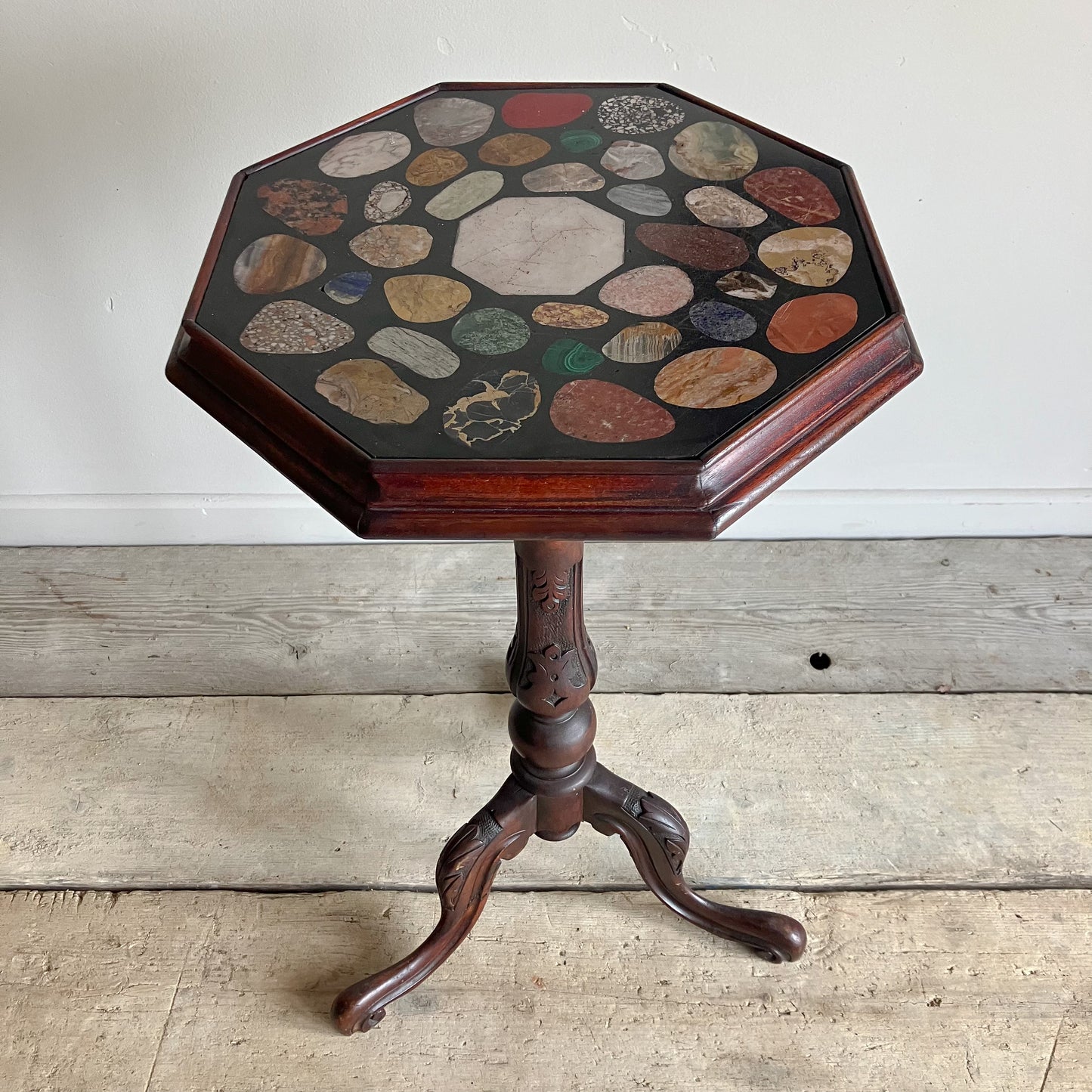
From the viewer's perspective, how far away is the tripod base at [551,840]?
118 cm

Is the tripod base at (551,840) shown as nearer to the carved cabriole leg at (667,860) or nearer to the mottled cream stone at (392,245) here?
the carved cabriole leg at (667,860)

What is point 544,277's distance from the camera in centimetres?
90

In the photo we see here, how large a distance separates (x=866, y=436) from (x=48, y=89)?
1.29 metres

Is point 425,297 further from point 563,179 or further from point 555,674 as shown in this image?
point 555,674

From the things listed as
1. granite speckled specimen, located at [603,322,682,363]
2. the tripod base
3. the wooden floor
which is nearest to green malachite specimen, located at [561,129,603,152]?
granite speckled specimen, located at [603,322,682,363]

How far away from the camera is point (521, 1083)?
3.80ft

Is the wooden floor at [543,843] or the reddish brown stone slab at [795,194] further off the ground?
the reddish brown stone slab at [795,194]

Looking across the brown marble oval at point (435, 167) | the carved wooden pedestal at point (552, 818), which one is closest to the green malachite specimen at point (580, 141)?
the brown marble oval at point (435, 167)

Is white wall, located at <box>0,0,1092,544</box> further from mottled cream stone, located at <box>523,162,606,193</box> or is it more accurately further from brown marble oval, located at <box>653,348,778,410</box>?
brown marble oval, located at <box>653,348,778,410</box>

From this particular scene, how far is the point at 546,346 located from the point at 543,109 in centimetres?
45

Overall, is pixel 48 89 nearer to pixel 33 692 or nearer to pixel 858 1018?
pixel 33 692

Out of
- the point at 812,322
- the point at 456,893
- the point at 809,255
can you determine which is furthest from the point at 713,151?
the point at 456,893

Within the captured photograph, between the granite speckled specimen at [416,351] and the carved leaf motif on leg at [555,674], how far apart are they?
367mm

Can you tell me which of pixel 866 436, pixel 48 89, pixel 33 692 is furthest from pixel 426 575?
pixel 48 89
